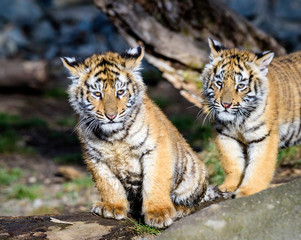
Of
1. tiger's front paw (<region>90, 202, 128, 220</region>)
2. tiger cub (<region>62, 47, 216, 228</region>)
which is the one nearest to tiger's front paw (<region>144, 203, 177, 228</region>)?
tiger cub (<region>62, 47, 216, 228</region>)

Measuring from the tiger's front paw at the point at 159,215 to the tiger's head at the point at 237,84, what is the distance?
45.0 inches

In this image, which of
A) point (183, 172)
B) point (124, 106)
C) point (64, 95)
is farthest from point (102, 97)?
point (64, 95)

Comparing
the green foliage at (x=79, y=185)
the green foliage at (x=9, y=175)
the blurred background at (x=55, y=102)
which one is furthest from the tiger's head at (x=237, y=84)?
the green foliage at (x=9, y=175)

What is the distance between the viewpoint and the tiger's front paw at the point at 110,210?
11.5ft

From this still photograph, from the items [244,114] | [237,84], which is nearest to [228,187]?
[244,114]

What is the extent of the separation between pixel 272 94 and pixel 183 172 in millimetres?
1246

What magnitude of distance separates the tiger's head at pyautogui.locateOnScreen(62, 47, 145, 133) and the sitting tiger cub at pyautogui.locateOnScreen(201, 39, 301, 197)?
903 millimetres

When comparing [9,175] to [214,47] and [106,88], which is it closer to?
[214,47]

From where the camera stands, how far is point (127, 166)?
140 inches

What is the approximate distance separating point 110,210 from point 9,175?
13.1 ft

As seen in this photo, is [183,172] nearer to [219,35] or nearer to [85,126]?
[85,126]

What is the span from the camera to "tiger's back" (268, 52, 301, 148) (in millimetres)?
4719

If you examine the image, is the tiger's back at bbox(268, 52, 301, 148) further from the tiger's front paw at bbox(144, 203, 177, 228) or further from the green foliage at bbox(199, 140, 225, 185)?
the tiger's front paw at bbox(144, 203, 177, 228)

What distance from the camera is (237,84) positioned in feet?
13.8
